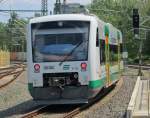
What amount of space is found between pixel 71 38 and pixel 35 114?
2.89m

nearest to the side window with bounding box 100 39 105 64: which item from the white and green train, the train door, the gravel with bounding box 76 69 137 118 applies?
the train door

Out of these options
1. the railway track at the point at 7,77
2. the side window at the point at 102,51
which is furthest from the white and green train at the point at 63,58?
the railway track at the point at 7,77

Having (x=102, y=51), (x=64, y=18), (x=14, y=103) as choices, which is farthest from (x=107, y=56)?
(x=64, y=18)

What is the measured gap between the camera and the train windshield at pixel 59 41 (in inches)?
734

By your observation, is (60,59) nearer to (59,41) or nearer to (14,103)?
(59,41)

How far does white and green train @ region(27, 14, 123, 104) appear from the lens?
18.6 m

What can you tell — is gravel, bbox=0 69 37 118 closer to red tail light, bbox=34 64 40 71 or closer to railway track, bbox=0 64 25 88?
red tail light, bbox=34 64 40 71

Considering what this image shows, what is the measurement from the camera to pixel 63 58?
1862cm

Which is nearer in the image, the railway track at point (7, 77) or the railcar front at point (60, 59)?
the railcar front at point (60, 59)

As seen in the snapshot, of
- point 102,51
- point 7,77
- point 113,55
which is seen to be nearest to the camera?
point 102,51

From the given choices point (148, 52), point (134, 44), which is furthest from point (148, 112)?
point (134, 44)

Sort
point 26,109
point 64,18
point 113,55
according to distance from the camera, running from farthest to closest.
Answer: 1. point 113,55
2. point 26,109
3. point 64,18

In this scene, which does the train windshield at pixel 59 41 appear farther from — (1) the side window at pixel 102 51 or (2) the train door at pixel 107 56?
(2) the train door at pixel 107 56

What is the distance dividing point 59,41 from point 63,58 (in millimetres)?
583
